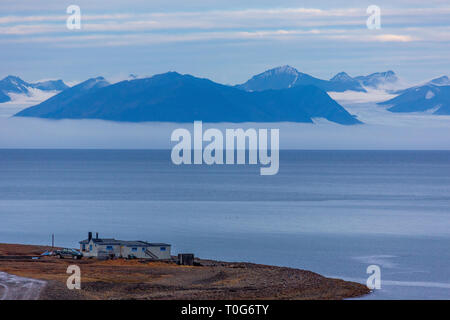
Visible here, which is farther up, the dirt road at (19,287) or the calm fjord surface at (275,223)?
the calm fjord surface at (275,223)

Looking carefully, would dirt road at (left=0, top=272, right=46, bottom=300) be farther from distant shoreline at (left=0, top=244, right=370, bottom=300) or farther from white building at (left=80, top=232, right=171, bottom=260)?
white building at (left=80, top=232, right=171, bottom=260)

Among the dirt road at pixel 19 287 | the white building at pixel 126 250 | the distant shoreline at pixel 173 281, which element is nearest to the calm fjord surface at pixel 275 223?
the distant shoreline at pixel 173 281

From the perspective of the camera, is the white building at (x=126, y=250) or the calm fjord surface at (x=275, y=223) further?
the calm fjord surface at (x=275, y=223)

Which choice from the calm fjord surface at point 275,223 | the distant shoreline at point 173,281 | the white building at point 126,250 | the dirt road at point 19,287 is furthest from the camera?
the calm fjord surface at point 275,223

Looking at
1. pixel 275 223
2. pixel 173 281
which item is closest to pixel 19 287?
pixel 173 281

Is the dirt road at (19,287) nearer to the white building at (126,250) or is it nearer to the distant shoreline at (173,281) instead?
the distant shoreline at (173,281)

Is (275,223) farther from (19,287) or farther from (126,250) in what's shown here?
(19,287)
